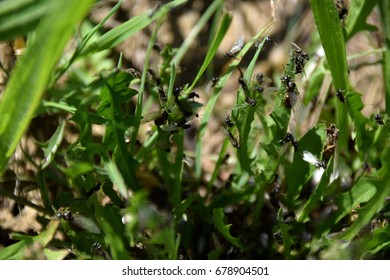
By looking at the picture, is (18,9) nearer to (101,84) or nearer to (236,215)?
(101,84)

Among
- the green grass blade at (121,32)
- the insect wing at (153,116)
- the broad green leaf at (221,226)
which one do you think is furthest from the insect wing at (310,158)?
the green grass blade at (121,32)

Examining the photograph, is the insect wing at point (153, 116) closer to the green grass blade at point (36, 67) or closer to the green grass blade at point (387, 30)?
the green grass blade at point (36, 67)

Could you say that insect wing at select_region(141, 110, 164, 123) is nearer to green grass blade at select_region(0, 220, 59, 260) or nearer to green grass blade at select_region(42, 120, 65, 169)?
green grass blade at select_region(42, 120, 65, 169)

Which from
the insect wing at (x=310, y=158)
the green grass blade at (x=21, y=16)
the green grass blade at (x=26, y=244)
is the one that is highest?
the green grass blade at (x=21, y=16)

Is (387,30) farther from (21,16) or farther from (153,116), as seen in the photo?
(21,16)

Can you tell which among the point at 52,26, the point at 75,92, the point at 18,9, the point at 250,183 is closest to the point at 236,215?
the point at 250,183
